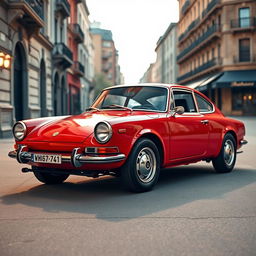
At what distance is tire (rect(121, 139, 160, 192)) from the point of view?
205 inches

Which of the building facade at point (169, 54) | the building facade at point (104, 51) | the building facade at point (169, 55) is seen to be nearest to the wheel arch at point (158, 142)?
the building facade at point (169, 55)

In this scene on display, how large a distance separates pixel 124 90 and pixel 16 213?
2898mm

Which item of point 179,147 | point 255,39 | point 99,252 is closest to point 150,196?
point 179,147

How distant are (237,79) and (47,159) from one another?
34638mm

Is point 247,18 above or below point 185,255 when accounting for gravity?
above

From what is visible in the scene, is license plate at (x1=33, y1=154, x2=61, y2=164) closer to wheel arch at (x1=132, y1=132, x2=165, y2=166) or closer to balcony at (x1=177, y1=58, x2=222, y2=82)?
wheel arch at (x1=132, y1=132, x2=165, y2=166)

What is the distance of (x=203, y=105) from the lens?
7238mm

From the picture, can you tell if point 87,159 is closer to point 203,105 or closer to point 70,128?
point 70,128

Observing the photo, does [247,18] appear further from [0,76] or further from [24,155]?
[24,155]

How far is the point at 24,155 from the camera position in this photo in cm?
538

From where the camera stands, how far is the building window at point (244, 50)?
39.4m

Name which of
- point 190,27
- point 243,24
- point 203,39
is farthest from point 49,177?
point 190,27

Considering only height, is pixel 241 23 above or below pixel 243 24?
above

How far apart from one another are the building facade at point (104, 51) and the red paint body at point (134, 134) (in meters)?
93.6
